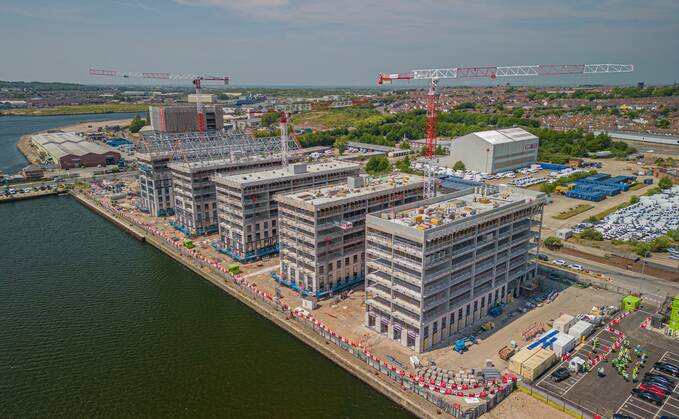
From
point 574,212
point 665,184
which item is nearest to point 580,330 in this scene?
point 574,212

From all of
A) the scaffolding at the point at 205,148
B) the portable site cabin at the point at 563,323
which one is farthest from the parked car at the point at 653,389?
the scaffolding at the point at 205,148

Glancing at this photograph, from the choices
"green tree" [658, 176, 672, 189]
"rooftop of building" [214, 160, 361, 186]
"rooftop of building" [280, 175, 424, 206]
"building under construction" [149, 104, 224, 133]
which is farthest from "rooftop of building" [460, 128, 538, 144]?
"building under construction" [149, 104, 224, 133]

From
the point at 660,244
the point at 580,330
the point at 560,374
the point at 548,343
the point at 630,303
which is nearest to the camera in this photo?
the point at 560,374

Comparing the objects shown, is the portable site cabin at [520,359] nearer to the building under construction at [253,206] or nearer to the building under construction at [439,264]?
the building under construction at [439,264]

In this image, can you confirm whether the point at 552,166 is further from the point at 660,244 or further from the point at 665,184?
the point at 660,244

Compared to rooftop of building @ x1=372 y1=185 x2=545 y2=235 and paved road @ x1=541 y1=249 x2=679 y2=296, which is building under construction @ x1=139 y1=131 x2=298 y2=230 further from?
paved road @ x1=541 y1=249 x2=679 y2=296
